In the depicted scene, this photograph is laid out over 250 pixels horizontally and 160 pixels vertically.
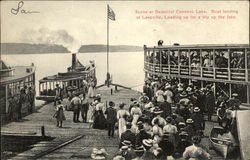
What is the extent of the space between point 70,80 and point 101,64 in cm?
56

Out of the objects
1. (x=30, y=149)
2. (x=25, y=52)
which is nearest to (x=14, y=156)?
(x=30, y=149)

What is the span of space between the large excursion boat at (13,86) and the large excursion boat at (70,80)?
16 cm

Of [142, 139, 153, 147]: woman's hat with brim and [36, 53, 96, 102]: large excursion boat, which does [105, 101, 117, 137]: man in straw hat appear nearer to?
[36, 53, 96, 102]: large excursion boat

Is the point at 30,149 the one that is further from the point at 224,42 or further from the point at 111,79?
the point at 224,42

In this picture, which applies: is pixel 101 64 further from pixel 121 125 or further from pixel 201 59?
pixel 201 59

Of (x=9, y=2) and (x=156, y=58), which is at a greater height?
(x=9, y=2)

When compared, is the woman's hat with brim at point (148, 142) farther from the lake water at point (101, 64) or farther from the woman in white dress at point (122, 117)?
the lake water at point (101, 64)

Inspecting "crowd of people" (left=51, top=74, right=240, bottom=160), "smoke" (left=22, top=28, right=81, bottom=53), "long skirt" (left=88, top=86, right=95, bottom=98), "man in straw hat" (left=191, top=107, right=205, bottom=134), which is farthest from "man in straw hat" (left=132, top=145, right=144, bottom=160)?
"smoke" (left=22, top=28, right=81, bottom=53)

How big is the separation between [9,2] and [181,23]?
1984 millimetres

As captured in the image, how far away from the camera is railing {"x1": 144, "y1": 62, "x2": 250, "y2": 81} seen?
153 inches

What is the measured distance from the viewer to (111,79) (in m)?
4.00

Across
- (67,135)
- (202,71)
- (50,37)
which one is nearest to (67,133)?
(67,135)

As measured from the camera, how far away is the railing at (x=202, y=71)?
389cm

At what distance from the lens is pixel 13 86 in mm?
4059
